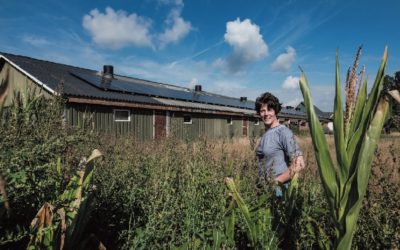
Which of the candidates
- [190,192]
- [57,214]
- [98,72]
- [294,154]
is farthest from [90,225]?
[98,72]

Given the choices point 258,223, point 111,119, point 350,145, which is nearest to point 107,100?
point 111,119

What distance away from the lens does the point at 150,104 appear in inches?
637

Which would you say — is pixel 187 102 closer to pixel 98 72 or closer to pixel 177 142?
pixel 98 72

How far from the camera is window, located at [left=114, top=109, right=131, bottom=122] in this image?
14.9 m

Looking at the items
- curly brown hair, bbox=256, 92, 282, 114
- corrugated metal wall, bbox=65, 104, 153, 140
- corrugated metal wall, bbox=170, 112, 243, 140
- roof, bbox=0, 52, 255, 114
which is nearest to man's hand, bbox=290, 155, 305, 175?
curly brown hair, bbox=256, 92, 282, 114

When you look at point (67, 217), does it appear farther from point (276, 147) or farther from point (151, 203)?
point (276, 147)

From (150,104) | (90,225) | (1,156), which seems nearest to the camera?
(1,156)

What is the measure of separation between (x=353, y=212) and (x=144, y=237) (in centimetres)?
140

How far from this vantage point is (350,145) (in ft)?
6.37

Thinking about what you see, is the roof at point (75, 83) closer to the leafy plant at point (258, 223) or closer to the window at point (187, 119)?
the window at point (187, 119)

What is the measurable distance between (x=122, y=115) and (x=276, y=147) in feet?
41.7

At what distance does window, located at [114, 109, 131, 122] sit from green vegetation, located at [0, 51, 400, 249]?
11.8 m

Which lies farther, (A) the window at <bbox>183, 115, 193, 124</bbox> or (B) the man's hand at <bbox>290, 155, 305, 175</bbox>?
(A) the window at <bbox>183, 115, 193, 124</bbox>

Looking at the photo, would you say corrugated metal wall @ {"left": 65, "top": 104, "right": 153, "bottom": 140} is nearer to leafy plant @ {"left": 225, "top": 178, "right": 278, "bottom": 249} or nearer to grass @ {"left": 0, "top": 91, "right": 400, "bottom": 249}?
grass @ {"left": 0, "top": 91, "right": 400, "bottom": 249}
